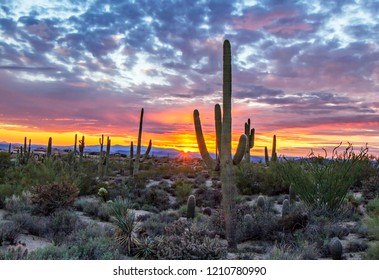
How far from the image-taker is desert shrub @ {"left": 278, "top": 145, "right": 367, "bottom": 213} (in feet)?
41.2

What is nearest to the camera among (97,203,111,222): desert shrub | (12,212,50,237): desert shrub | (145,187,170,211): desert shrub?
(12,212,50,237): desert shrub

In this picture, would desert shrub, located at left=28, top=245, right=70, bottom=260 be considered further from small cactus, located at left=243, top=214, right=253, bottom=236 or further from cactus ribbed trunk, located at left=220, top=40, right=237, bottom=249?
small cactus, located at left=243, top=214, right=253, bottom=236

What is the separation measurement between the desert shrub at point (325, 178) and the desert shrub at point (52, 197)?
23.3 ft

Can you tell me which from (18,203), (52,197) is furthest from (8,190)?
(52,197)

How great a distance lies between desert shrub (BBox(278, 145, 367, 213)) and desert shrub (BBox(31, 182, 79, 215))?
709 cm

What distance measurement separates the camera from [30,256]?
22.9 ft

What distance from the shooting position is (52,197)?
38.6 ft

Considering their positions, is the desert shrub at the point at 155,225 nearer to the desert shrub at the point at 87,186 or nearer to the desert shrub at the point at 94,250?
the desert shrub at the point at 94,250

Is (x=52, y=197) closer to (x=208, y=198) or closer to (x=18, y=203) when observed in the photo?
(x=18, y=203)

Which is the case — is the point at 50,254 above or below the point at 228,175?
below

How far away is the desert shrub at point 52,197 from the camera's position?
11.6 m

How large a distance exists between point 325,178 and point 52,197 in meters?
8.24

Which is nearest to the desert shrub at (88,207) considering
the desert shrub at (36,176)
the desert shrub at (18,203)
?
the desert shrub at (36,176)

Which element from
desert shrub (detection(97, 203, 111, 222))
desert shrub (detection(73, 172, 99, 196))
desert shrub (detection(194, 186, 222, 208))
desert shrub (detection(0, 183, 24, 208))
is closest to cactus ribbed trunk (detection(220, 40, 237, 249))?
desert shrub (detection(97, 203, 111, 222))
